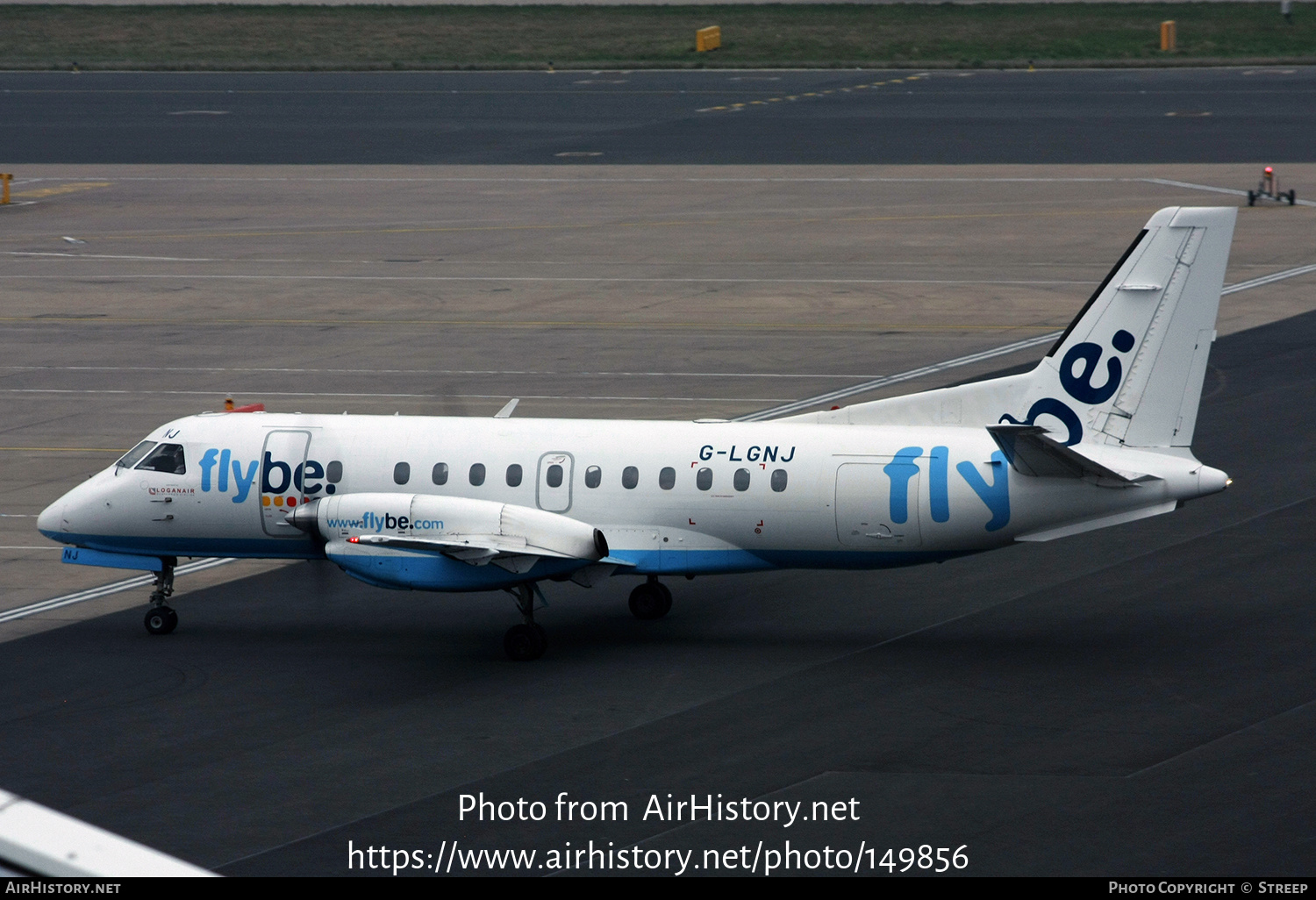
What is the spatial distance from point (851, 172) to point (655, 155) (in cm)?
959

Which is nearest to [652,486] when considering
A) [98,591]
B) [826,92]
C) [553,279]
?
[98,591]

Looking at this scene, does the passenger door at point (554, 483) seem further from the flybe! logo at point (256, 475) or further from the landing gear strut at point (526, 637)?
the flybe! logo at point (256, 475)

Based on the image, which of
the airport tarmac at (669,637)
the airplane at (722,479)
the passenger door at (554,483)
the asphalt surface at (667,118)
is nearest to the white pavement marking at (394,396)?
the airport tarmac at (669,637)

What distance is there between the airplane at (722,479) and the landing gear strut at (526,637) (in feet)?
0.12

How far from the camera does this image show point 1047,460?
21.1 m

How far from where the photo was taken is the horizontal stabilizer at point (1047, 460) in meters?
20.9

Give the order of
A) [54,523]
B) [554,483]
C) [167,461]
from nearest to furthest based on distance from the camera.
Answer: [554,483], [167,461], [54,523]

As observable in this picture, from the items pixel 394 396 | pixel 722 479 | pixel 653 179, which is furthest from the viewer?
pixel 653 179

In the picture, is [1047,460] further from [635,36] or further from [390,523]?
[635,36]

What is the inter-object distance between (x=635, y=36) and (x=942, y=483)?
99.4 m

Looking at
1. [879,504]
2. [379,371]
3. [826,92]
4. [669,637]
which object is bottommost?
[669,637]

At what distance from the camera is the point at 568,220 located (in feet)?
193
